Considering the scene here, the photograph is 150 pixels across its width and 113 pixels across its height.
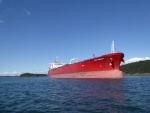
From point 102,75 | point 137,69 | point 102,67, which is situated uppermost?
point 137,69

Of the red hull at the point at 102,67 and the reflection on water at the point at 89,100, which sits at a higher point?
the red hull at the point at 102,67

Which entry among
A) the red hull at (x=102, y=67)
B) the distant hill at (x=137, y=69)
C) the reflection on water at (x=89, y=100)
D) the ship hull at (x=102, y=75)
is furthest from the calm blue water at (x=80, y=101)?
the distant hill at (x=137, y=69)

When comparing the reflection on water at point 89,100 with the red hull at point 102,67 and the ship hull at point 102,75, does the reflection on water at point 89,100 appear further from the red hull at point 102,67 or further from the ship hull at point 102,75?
the red hull at point 102,67

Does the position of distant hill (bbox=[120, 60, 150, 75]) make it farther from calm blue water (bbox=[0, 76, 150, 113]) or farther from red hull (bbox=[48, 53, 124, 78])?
calm blue water (bbox=[0, 76, 150, 113])

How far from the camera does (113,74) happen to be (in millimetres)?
39719

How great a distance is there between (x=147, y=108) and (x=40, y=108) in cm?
645

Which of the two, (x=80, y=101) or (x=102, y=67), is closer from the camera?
(x=80, y=101)

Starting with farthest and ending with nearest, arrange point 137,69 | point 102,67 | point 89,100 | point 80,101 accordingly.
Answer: point 137,69 → point 102,67 → point 89,100 → point 80,101

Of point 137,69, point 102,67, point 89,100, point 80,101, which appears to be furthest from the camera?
point 137,69

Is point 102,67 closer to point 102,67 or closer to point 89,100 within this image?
Result: point 102,67

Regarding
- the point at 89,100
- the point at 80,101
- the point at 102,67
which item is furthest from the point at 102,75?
the point at 80,101

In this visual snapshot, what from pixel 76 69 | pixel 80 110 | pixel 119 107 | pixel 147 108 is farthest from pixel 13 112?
pixel 76 69

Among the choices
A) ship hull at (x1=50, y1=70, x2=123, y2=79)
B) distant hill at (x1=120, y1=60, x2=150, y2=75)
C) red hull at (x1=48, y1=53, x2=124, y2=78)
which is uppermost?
distant hill at (x1=120, y1=60, x2=150, y2=75)

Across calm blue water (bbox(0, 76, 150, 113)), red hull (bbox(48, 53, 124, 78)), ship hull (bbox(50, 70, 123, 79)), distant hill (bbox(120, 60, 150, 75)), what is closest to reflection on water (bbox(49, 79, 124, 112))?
calm blue water (bbox(0, 76, 150, 113))
